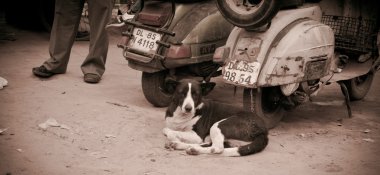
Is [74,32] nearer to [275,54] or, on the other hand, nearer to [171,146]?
[171,146]

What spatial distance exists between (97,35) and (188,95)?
97.3 inches

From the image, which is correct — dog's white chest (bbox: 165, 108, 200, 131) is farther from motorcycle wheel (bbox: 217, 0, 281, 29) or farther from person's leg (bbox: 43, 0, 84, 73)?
person's leg (bbox: 43, 0, 84, 73)

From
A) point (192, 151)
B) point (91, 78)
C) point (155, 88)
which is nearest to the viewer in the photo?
point (192, 151)

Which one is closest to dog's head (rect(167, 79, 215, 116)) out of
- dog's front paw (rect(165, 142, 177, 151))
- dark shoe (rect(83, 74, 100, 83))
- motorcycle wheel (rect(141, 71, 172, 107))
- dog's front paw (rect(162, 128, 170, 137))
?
dog's front paw (rect(162, 128, 170, 137))

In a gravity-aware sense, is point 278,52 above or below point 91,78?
above

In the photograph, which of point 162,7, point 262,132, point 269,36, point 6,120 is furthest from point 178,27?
point 6,120

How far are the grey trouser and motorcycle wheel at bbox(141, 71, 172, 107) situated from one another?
4.12 feet

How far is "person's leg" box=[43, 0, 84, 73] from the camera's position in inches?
274

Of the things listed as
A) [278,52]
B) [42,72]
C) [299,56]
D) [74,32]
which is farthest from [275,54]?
[42,72]

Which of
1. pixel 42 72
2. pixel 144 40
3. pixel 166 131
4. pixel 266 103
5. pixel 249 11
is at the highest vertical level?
pixel 249 11

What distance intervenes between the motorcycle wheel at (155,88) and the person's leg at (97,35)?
121 centimetres

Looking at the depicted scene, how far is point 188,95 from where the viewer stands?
16.2 ft

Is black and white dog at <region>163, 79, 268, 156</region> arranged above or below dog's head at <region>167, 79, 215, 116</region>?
below

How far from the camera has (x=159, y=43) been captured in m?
5.65
